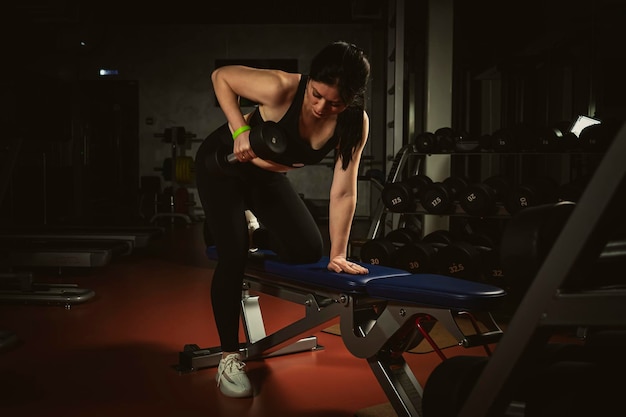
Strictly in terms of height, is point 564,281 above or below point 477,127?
below

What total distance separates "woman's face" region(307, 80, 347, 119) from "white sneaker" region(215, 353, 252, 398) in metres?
0.88

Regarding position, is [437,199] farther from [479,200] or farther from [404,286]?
[404,286]

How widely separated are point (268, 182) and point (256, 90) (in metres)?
0.33

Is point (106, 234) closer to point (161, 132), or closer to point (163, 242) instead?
point (163, 242)

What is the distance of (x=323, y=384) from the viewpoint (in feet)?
7.38

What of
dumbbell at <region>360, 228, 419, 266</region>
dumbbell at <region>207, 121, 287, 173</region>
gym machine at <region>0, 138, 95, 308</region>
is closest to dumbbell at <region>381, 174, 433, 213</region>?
dumbbell at <region>360, 228, 419, 266</region>

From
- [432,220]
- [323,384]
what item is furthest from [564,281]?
[432,220]

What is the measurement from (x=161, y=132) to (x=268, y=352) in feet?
23.6

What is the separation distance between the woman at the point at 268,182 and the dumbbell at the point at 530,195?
61.4 inches

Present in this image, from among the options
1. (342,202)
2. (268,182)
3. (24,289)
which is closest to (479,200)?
(342,202)

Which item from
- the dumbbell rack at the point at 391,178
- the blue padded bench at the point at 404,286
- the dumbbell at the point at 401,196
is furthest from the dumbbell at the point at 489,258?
the blue padded bench at the point at 404,286

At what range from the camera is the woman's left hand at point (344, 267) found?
199 centimetres

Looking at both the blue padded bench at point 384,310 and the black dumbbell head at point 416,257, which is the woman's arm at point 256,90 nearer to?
the blue padded bench at point 384,310

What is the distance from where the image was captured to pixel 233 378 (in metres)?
2.10
